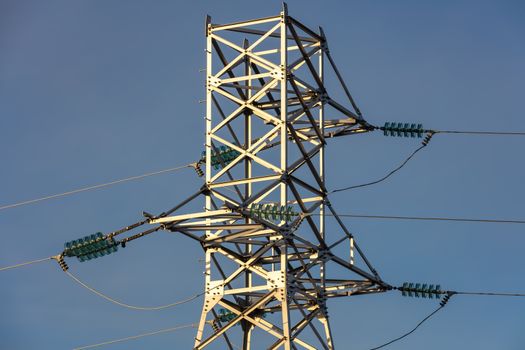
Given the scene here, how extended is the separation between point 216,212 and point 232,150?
5.80 metres

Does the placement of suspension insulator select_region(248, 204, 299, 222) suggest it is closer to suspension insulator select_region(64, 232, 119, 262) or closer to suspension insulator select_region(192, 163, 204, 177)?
suspension insulator select_region(64, 232, 119, 262)

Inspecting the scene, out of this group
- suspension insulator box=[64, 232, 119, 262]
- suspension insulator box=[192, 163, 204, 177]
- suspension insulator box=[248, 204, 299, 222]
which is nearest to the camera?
suspension insulator box=[248, 204, 299, 222]

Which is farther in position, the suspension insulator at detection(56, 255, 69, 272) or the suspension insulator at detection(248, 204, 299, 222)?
the suspension insulator at detection(56, 255, 69, 272)

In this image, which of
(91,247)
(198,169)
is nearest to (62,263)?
(91,247)

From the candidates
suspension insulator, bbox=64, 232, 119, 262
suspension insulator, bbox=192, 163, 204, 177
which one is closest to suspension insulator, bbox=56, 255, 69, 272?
suspension insulator, bbox=64, 232, 119, 262

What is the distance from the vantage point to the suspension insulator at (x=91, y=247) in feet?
250

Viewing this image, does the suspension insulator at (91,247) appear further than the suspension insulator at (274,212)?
Yes

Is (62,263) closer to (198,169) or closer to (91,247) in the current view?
(91,247)

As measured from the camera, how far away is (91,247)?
76.6 meters

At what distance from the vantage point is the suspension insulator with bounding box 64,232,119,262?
250 feet

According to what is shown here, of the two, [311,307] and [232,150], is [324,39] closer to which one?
[232,150]

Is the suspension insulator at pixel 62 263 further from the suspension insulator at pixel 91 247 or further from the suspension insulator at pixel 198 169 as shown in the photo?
the suspension insulator at pixel 198 169

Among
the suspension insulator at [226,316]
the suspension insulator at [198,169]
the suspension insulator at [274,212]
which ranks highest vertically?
the suspension insulator at [198,169]

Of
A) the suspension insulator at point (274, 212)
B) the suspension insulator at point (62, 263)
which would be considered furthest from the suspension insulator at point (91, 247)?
the suspension insulator at point (274, 212)
